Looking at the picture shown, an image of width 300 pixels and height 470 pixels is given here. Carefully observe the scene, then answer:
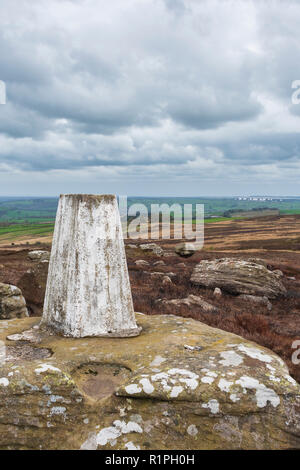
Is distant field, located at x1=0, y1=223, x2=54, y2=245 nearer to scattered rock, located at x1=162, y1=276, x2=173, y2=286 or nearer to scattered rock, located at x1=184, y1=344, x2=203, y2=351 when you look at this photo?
scattered rock, located at x1=162, y1=276, x2=173, y2=286

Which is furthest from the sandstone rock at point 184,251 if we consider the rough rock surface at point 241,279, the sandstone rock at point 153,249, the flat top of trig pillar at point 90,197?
the flat top of trig pillar at point 90,197

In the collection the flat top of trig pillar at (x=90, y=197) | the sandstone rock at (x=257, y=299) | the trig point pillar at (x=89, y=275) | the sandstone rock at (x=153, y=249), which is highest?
the flat top of trig pillar at (x=90, y=197)

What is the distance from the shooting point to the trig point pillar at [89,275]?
7.52 m

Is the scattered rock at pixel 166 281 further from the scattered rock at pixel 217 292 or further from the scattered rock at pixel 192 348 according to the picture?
the scattered rock at pixel 192 348

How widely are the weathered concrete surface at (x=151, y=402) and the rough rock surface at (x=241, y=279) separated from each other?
1312cm

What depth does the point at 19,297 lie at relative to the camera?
11.1 m

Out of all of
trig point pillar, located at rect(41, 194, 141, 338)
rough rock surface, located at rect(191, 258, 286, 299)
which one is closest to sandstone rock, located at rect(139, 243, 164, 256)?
rough rock surface, located at rect(191, 258, 286, 299)

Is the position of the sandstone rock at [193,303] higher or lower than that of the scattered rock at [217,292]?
higher

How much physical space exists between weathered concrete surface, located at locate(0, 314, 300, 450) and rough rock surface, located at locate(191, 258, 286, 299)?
13119mm

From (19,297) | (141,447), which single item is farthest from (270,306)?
(141,447)

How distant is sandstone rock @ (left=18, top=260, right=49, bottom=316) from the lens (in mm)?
13134

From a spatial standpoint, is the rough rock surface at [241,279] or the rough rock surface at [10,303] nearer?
the rough rock surface at [10,303]

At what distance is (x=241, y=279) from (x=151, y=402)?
15.1 metres

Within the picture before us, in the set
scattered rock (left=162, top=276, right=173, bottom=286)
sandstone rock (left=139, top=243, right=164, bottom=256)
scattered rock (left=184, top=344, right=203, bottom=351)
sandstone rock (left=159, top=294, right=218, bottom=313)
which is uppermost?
scattered rock (left=184, top=344, right=203, bottom=351)
